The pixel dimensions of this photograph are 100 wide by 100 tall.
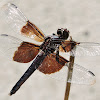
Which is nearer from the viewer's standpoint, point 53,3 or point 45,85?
point 45,85

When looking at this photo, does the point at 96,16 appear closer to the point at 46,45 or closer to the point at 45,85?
the point at 45,85

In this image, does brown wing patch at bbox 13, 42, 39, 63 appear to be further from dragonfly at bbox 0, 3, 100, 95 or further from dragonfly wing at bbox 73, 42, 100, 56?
dragonfly wing at bbox 73, 42, 100, 56

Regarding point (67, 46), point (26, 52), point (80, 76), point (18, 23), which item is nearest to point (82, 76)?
point (80, 76)

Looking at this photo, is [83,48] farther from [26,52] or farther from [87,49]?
[26,52]

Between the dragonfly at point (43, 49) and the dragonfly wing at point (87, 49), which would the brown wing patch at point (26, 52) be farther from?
the dragonfly wing at point (87, 49)

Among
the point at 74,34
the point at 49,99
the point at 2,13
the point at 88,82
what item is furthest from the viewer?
the point at 74,34

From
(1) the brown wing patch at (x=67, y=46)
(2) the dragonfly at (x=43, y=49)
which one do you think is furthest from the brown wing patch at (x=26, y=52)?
(1) the brown wing patch at (x=67, y=46)

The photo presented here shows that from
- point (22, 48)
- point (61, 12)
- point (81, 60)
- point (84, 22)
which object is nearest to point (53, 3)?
point (61, 12)
